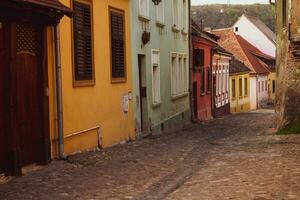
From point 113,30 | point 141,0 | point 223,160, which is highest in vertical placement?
point 141,0

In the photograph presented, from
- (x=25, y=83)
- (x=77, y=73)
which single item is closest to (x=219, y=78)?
(x=77, y=73)

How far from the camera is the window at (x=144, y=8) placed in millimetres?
18152

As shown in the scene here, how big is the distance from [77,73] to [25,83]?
8.25ft

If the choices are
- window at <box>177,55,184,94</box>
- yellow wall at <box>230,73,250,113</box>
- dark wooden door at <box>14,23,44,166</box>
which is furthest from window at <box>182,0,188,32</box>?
yellow wall at <box>230,73,250,113</box>

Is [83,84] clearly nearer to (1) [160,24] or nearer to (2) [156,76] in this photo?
(2) [156,76]

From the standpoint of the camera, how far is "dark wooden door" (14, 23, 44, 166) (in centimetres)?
984

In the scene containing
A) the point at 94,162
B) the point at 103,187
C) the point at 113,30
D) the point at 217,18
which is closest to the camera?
the point at 103,187

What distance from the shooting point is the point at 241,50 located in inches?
2090

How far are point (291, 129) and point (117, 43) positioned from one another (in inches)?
213

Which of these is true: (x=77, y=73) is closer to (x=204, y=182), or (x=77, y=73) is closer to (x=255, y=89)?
(x=204, y=182)

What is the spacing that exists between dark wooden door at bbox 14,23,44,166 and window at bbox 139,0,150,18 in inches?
311

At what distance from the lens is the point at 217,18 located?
94938mm

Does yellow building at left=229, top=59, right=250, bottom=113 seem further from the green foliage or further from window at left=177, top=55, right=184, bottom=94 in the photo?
the green foliage

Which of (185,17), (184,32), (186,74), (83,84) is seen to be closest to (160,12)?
(184,32)
